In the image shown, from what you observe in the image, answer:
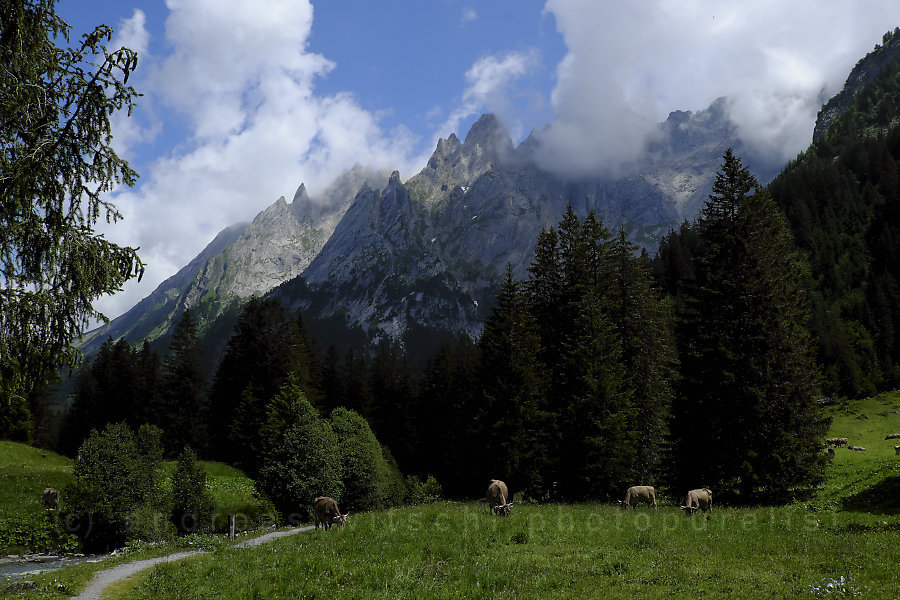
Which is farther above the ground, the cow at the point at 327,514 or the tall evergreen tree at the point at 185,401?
the tall evergreen tree at the point at 185,401

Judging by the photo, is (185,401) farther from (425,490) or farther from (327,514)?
(327,514)

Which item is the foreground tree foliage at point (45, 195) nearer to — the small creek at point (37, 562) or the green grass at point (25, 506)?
the small creek at point (37, 562)

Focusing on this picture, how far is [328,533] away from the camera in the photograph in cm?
2072

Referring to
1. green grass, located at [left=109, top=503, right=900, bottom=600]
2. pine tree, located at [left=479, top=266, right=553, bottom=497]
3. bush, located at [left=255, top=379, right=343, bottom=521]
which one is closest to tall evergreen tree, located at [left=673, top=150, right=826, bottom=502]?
green grass, located at [left=109, top=503, right=900, bottom=600]

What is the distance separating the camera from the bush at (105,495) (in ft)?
115

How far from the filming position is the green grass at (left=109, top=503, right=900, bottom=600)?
37.8 ft

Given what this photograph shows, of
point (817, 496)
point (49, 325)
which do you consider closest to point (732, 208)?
point (817, 496)

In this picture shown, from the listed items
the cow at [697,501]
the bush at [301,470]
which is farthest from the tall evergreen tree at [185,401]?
the cow at [697,501]

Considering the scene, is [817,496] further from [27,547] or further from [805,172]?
[805,172]

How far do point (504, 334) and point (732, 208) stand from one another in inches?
727

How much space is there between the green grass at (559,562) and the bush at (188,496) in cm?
2406

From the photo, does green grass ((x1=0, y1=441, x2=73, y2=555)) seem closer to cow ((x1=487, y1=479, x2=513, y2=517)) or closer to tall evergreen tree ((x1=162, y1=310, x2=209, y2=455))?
tall evergreen tree ((x1=162, y1=310, x2=209, y2=455))

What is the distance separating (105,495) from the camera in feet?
115

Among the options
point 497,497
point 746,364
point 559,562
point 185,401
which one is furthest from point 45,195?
point 185,401
